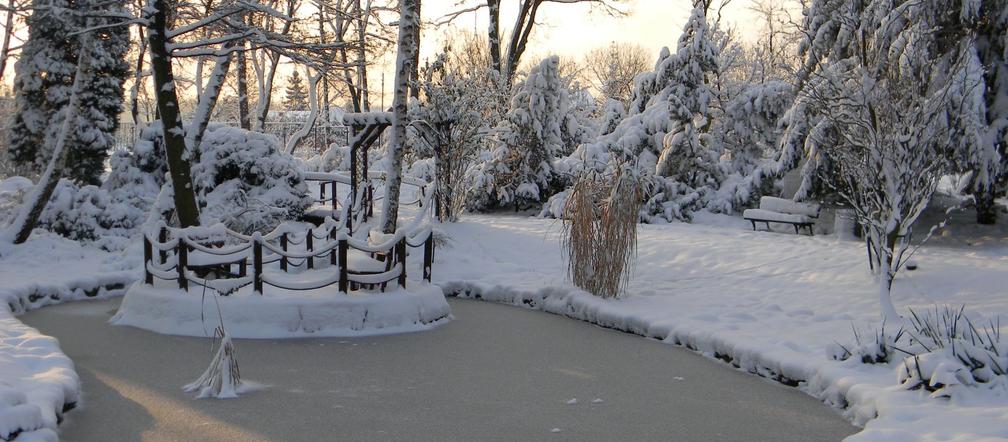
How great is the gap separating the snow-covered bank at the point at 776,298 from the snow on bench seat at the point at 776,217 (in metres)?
1.14

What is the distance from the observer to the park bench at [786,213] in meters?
16.8

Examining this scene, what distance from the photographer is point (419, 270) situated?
13.9 m

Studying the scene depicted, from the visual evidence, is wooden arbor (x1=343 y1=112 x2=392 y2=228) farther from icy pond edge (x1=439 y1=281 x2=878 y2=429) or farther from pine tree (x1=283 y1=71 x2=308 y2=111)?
pine tree (x1=283 y1=71 x2=308 y2=111)

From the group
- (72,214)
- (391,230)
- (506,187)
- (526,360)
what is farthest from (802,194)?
(72,214)

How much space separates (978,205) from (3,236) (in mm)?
18293

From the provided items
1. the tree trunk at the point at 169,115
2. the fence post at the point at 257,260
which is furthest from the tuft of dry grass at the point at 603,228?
the tree trunk at the point at 169,115

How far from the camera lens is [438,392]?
7113 millimetres

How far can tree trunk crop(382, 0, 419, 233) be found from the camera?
11859mm

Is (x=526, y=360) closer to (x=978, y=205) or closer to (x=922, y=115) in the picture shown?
(x=922, y=115)

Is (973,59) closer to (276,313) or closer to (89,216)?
(276,313)

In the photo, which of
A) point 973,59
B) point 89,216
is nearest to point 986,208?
point 973,59

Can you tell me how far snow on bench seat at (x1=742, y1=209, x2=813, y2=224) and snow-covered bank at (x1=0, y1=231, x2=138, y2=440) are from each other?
42.0 feet

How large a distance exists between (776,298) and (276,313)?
21.7 ft

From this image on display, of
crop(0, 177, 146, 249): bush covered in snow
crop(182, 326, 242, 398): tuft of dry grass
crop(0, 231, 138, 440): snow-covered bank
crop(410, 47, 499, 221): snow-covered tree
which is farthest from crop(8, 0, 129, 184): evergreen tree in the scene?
crop(182, 326, 242, 398): tuft of dry grass
